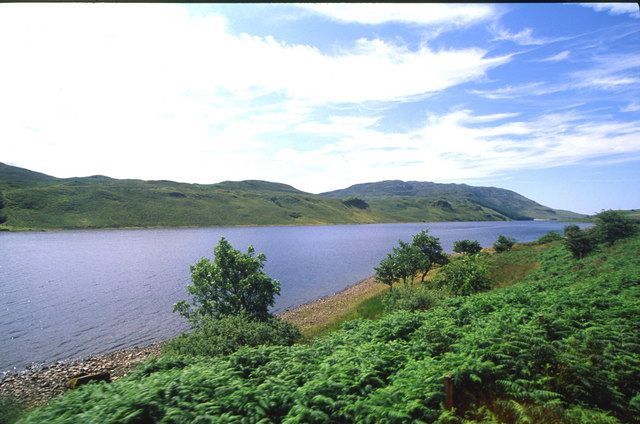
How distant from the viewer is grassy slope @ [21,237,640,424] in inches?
319

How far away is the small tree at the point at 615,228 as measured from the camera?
4728 centimetres

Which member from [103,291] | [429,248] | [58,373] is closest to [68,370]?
[58,373]

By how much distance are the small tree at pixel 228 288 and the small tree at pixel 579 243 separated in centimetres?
3986

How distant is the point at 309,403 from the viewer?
8.79 metres

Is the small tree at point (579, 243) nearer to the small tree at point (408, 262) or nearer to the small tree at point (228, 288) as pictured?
the small tree at point (408, 262)

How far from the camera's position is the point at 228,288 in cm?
3462

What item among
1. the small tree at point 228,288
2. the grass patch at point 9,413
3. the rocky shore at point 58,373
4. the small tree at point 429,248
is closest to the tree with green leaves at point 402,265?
the small tree at point 429,248

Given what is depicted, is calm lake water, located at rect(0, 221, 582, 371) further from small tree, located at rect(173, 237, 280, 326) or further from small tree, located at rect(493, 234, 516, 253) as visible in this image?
small tree, located at rect(493, 234, 516, 253)

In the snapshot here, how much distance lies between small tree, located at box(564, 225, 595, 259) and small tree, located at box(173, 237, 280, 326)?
39861 mm

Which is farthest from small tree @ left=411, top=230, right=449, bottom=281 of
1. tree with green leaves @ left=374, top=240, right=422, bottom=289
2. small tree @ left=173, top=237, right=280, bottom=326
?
small tree @ left=173, top=237, right=280, bottom=326

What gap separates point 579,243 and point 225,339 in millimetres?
46940

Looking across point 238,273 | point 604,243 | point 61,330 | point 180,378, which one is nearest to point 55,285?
point 61,330

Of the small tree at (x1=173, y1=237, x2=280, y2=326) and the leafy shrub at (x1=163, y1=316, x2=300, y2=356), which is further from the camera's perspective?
the small tree at (x1=173, y1=237, x2=280, y2=326)

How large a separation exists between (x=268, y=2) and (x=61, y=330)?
57.2m
